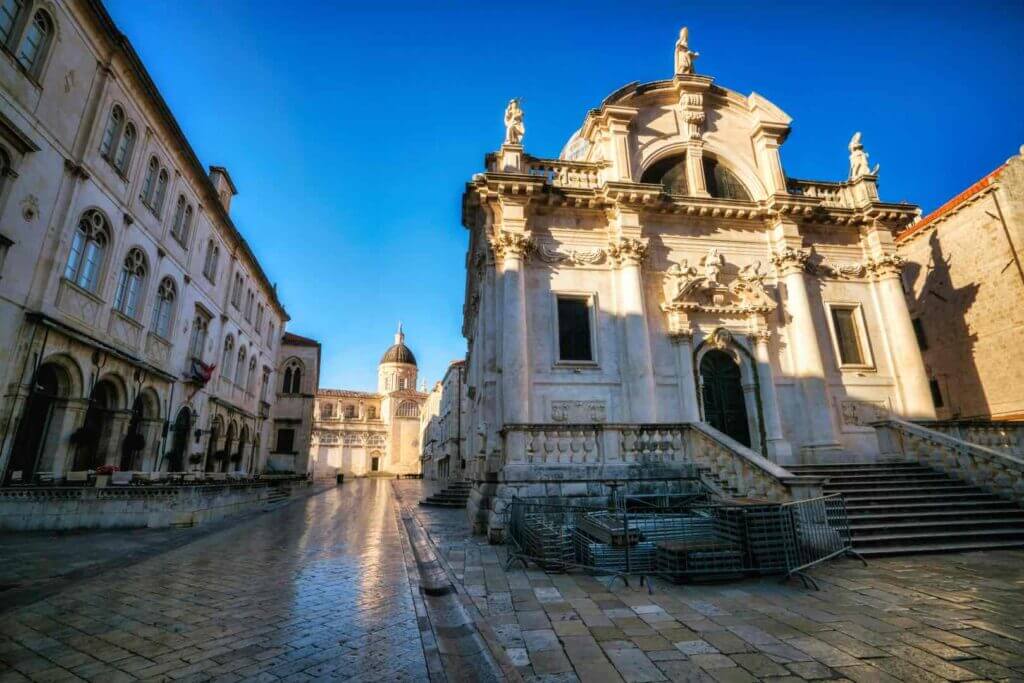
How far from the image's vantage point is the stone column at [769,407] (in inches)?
543

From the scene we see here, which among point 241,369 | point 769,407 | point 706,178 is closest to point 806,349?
point 769,407

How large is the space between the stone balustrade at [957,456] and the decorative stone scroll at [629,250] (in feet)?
27.2

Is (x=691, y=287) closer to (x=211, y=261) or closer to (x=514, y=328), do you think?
(x=514, y=328)

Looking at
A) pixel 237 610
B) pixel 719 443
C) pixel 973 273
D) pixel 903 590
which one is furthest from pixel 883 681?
pixel 973 273

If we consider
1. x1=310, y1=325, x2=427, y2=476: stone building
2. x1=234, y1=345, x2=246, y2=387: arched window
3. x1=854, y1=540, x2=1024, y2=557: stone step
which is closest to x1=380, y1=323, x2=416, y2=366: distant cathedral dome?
x1=310, y1=325, x2=427, y2=476: stone building

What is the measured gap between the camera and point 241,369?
95.7 ft

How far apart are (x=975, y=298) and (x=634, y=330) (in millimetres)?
16874

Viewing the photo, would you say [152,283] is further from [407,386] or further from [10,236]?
[407,386]

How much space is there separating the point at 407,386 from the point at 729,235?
67422 mm

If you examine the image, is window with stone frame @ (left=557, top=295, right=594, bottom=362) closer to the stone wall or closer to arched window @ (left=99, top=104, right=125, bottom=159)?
the stone wall

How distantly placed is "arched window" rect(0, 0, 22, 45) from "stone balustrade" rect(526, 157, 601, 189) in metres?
13.3

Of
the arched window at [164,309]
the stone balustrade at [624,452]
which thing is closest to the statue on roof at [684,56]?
the stone balustrade at [624,452]

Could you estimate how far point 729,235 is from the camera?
53.0 feet

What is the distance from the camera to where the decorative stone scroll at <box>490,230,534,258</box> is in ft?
45.4
